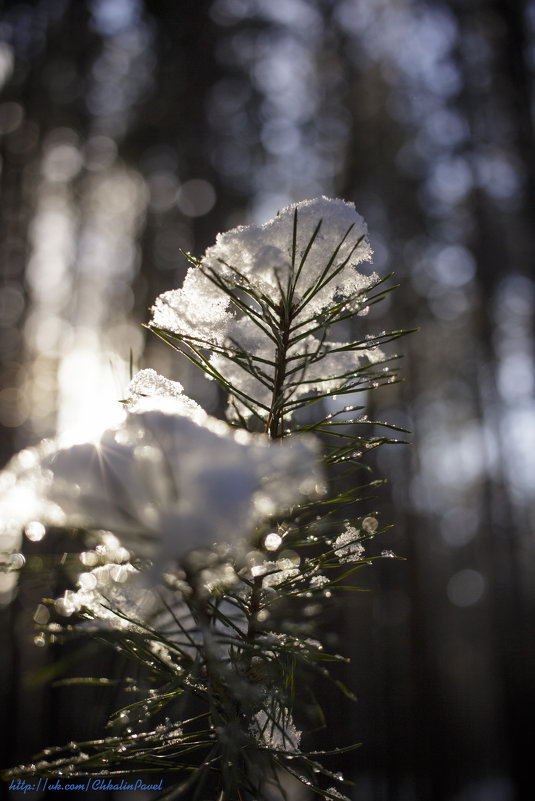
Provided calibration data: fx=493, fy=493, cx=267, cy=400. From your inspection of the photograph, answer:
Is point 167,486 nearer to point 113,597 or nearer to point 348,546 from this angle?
point 113,597

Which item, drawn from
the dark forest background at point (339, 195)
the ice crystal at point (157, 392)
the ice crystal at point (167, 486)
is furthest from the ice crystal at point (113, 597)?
the dark forest background at point (339, 195)

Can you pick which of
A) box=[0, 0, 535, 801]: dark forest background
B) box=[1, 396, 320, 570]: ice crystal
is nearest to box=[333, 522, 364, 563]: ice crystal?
box=[1, 396, 320, 570]: ice crystal

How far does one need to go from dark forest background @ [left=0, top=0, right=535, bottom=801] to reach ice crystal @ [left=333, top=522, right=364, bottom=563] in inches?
207

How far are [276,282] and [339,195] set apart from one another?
6.21 meters

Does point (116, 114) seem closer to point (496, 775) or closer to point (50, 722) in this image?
point (50, 722)

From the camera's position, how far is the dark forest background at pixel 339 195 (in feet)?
21.2

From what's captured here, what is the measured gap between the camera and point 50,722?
551cm

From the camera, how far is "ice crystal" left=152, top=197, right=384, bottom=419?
604 millimetres

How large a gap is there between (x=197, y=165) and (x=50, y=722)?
715 centimetres

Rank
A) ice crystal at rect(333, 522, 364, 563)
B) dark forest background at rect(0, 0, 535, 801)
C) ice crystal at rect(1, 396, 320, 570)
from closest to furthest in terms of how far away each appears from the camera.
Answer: ice crystal at rect(1, 396, 320, 570) < ice crystal at rect(333, 522, 364, 563) < dark forest background at rect(0, 0, 535, 801)

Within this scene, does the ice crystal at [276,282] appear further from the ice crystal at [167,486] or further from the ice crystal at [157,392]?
the ice crystal at [167,486]

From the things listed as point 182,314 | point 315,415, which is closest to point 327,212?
point 182,314

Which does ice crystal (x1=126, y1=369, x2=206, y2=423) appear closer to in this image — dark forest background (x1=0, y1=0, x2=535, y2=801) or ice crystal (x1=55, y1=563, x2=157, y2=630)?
ice crystal (x1=55, y1=563, x2=157, y2=630)

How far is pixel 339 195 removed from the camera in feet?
20.6
